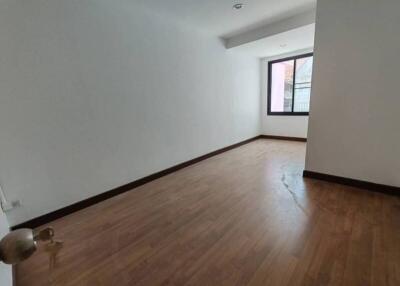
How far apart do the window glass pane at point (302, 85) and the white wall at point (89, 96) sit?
2.90 metres

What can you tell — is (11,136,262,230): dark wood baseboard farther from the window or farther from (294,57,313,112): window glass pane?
(294,57,313,112): window glass pane

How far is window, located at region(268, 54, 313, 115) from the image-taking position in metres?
5.11

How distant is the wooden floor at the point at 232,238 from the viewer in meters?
1.38

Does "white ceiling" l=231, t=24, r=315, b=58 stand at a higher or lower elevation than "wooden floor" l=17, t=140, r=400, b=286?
higher

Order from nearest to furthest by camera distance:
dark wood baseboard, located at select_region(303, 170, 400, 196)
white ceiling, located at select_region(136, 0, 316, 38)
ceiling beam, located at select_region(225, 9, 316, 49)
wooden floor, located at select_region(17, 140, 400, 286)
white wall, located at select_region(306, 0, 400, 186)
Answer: wooden floor, located at select_region(17, 140, 400, 286) < white wall, located at select_region(306, 0, 400, 186) < dark wood baseboard, located at select_region(303, 170, 400, 196) < white ceiling, located at select_region(136, 0, 316, 38) < ceiling beam, located at select_region(225, 9, 316, 49)

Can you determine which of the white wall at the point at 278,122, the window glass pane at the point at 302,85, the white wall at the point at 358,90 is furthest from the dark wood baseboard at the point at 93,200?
the window glass pane at the point at 302,85

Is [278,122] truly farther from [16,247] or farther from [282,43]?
[16,247]

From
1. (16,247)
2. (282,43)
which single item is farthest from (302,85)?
(16,247)

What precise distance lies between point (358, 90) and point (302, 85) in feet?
9.88

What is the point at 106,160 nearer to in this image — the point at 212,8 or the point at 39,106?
the point at 39,106

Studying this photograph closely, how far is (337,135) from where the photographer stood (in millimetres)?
2666

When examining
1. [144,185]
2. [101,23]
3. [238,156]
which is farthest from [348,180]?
[101,23]

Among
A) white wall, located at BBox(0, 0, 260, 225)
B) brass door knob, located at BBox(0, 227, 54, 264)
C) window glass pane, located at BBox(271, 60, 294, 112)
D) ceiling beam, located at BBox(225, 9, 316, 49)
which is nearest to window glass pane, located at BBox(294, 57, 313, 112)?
window glass pane, located at BBox(271, 60, 294, 112)

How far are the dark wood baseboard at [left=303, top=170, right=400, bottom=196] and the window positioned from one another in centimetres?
269
